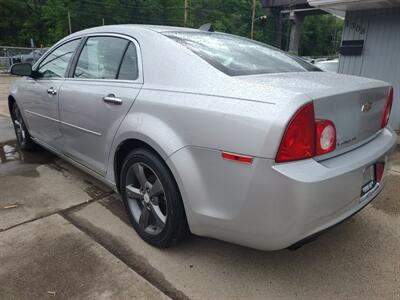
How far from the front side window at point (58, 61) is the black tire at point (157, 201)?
4.79 feet

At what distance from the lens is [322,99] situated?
185 cm

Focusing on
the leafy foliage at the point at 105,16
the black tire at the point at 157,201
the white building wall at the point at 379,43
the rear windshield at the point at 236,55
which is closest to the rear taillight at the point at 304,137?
the rear windshield at the point at 236,55

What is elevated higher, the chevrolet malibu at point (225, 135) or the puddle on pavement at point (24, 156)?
the chevrolet malibu at point (225, 135)

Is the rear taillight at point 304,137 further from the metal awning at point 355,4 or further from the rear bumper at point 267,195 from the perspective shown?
the metal awning at point 355,4

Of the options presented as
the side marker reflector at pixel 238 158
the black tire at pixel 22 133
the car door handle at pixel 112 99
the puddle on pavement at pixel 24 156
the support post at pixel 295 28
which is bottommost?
the puddle on pavement at pixel 24 156

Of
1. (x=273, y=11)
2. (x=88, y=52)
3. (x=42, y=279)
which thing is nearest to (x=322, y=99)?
(x=42, y=279)

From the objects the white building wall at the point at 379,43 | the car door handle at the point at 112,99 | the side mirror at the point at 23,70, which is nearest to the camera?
the car door handle at the point at 112,99

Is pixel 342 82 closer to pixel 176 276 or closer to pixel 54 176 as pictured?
pixel 176 276

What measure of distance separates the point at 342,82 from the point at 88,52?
2.20 m

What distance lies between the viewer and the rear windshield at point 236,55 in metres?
2.29

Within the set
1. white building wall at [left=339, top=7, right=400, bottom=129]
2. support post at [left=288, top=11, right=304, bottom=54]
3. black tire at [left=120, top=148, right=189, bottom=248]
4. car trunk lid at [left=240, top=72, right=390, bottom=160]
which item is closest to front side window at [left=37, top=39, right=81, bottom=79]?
black tire at [left=120, top=148, right=189, bottom=248]

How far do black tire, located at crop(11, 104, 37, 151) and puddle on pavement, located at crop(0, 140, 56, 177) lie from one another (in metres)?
0.11

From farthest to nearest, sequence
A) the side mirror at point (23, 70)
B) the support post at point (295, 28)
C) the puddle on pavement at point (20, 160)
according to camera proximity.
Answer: the support post at point (295, 28) < the puddle on pavement at point (20, 160) < the side mirror at point (23, 70)

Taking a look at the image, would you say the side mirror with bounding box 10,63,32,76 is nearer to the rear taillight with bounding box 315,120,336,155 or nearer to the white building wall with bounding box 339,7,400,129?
the rear taillight with bounding box 315,120,336,155
